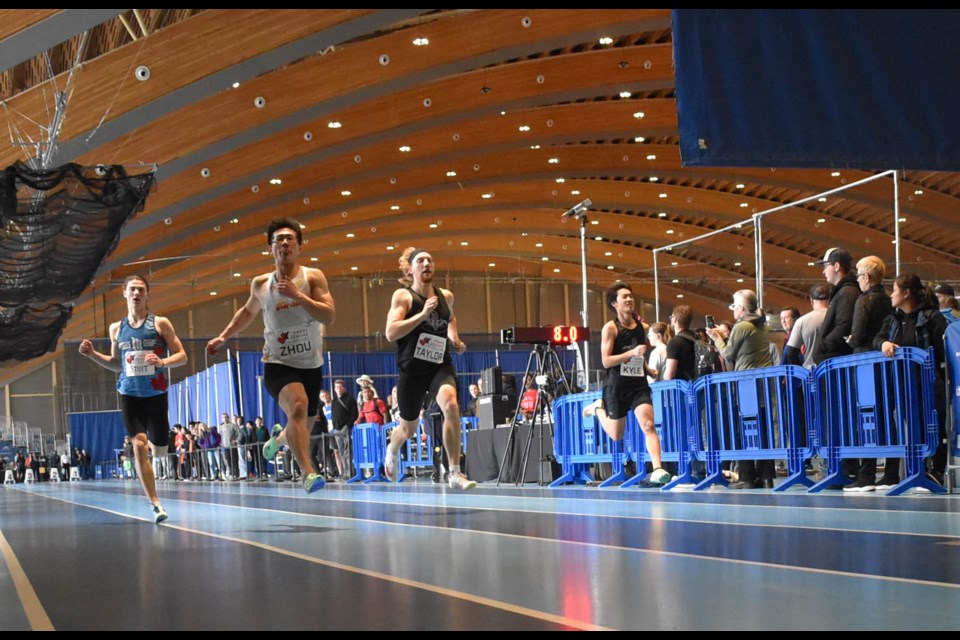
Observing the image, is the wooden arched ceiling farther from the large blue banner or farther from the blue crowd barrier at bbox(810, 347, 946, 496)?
the blue crowd barrier at bbox(810, 347, 946, 496)

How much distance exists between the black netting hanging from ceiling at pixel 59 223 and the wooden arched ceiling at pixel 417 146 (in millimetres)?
3491

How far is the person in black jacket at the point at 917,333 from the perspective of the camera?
700 centimetres

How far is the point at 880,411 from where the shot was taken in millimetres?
7309

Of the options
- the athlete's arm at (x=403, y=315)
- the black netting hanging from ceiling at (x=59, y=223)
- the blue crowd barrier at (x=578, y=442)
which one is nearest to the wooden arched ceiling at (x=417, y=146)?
the blue crowd barrier at (x=578, y=442)

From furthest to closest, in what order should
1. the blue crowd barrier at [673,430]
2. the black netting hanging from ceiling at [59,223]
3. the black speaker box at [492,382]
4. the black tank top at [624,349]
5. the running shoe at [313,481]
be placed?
1. the black speaker box at [492,382]
2. the black netting hanging from ceiling at [59,223]
3. the blue crowd barrier at [673,430]
4. the black tank top at [624,349]
5. the running shoe at [313,481]

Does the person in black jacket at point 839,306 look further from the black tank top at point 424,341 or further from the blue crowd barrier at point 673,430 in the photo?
the black tank top at point 424,341

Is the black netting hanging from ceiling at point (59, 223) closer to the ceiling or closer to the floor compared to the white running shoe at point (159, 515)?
closer to the ceiling

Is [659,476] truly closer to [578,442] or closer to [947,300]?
[578,442]

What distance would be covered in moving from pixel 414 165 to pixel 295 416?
21.0 metres

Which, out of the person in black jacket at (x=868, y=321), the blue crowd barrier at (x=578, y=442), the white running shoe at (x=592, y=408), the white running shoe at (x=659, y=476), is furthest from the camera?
the blue crowd barrier at (x=578, y=442)

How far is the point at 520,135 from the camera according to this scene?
1037 inches

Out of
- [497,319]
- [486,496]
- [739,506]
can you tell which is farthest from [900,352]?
[497,319]

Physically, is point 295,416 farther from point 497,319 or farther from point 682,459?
point 497,319

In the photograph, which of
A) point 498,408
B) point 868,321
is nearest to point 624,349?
point 868,321
